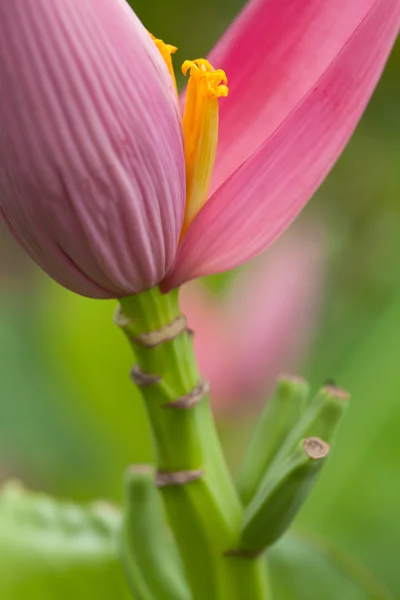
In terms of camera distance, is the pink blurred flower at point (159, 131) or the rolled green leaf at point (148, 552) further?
the rolled green leaf at point (148, 552)

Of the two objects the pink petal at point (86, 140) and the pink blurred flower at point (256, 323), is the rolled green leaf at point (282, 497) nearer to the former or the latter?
the pink petal at point (86, 140)

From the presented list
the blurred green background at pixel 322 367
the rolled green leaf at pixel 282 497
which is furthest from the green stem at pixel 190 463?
the blurred green background at pixel 322 367

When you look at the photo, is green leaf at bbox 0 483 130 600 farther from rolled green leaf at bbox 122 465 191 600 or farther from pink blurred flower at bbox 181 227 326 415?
pink blurred flower at bbox 181 227 326 415

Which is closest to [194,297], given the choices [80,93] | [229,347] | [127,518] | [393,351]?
[229,347]

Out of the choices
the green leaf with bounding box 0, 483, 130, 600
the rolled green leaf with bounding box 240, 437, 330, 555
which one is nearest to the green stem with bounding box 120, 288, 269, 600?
the rolled green leaf with bounding box 240, 437, 330, 555

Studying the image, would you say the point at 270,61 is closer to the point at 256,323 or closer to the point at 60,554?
the point at 60,554

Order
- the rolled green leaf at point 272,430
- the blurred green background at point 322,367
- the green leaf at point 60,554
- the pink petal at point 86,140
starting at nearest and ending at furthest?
the pink petal at point 86,140 → the rolled green leaf at point 272,430 → the green leaf at point 60,554 → the blurred green background at point 322,367

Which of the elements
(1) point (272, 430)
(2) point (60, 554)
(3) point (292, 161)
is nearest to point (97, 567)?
(2) point (60, 554)
